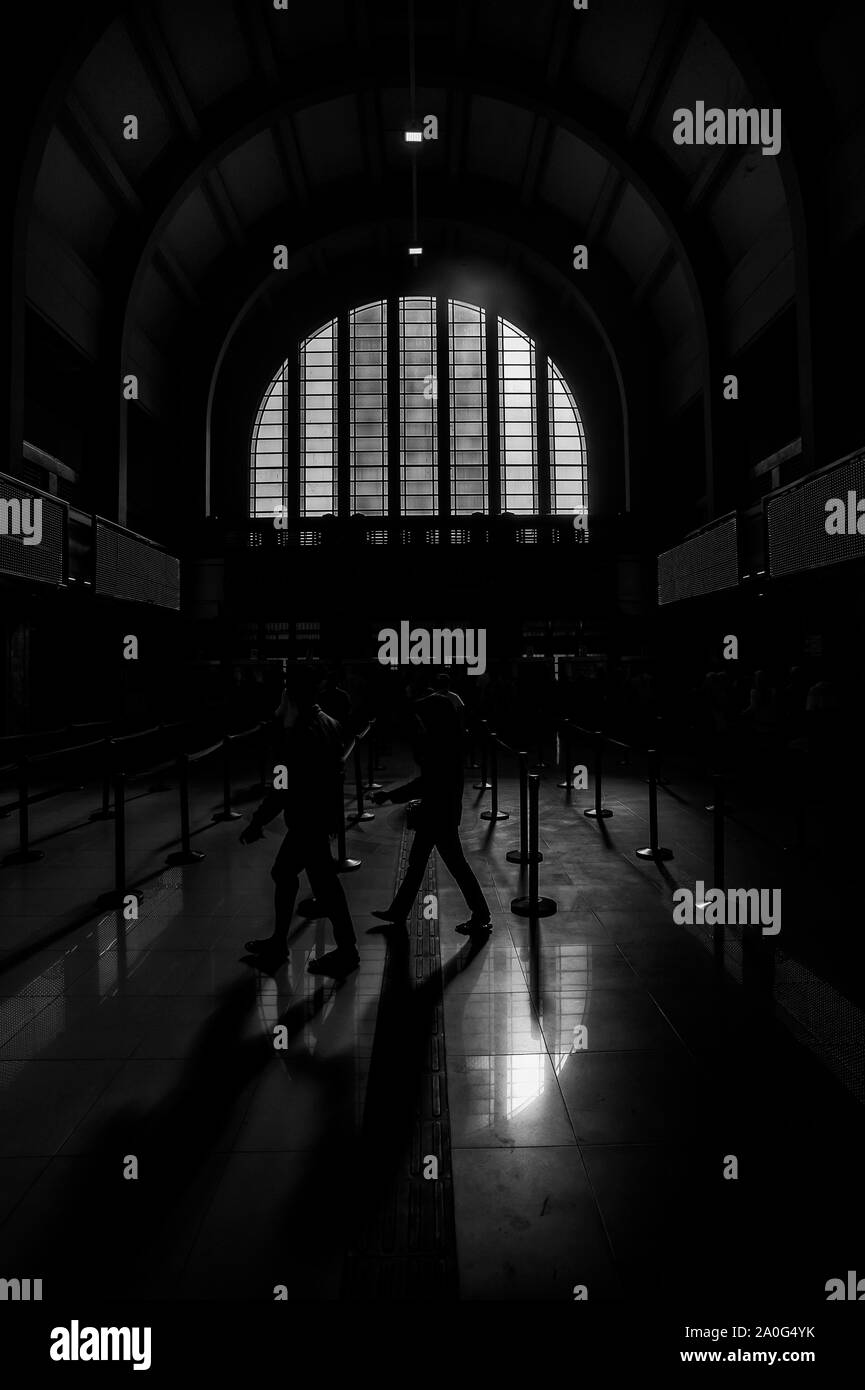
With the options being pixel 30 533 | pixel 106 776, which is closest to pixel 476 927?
pixel 106 776

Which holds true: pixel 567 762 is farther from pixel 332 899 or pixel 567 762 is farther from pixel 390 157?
pixel 390 157

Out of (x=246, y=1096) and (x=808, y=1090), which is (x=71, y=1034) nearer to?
(x=246, y=1096)

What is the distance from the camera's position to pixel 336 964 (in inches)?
156

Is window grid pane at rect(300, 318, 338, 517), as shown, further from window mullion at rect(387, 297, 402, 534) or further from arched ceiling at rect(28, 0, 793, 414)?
arched ceiling at rect(28, 0, 793, 414)

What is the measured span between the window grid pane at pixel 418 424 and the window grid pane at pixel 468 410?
673mm

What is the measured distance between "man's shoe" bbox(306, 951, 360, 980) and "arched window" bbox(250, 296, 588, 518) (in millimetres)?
19692

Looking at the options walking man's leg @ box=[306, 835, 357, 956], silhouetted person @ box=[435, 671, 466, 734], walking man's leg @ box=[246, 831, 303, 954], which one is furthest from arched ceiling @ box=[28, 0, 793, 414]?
walking man's leg @ box=[306, 835, 357, 956]

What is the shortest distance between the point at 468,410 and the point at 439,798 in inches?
815

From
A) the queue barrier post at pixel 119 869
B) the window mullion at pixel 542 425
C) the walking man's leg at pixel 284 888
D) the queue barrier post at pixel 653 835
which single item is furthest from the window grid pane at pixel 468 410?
the walking man's leg at pixel 284 888

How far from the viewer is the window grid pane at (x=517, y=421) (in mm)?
22422

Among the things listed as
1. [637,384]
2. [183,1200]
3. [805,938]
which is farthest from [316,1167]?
[637,384]

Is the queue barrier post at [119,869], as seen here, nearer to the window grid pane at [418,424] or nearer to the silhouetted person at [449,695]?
the silhouetted person at [449,695]

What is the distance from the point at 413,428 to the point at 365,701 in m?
10.4

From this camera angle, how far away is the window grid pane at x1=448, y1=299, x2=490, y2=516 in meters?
22.3
